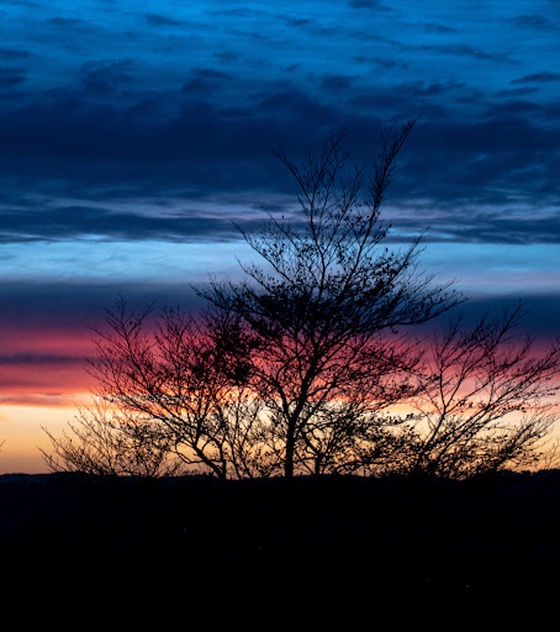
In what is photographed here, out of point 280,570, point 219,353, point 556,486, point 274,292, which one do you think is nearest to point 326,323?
point 274,292

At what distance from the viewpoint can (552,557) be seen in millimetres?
29875

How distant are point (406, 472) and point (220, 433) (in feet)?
13.1

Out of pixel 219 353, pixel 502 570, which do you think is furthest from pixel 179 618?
pixel 502 570

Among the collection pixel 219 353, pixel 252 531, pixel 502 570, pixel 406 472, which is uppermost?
pixel 219 353

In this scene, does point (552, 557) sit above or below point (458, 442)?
below

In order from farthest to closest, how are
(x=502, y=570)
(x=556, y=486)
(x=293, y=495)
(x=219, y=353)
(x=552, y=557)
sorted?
1. (x=556, y=486)
2. (x=552, y=557)
3. (x=502, y=570)
4. (x=219, y=353)
5. (x=293, y=495)

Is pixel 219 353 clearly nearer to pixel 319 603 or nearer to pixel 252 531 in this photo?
pixel 252 531

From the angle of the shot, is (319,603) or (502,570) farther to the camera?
(502,570)

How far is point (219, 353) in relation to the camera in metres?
18.3

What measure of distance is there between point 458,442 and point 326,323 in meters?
3.74

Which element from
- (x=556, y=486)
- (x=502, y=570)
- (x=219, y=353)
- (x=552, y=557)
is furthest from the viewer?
(x=556, y=486)

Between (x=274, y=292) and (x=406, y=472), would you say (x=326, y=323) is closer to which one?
(x=274, y=292)

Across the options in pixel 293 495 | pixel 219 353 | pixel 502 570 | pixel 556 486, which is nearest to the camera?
pixel 293 495

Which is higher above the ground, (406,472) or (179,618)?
(406,472)
